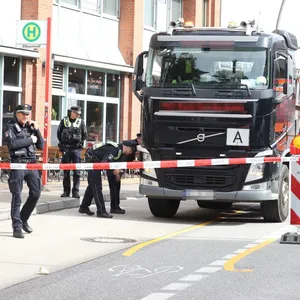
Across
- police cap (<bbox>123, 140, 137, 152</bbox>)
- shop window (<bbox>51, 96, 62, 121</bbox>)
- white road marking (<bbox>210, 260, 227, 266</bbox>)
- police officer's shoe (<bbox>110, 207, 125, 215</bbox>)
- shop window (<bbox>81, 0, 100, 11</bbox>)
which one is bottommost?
police officer's shoe (<bbox>110, 207, 125, 215</bbox>)

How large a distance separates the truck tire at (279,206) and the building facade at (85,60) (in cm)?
1081

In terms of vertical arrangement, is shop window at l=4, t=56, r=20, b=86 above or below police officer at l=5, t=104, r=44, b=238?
above

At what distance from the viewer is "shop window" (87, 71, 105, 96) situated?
Answer: 94.1ft

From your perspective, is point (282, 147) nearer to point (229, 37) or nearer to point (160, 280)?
point (229, 37)

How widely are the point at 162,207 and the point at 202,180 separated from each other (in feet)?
4.99

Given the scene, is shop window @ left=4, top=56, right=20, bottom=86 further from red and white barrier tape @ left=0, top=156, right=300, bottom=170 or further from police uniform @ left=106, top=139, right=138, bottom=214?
red and white barrier tape @ left=0, top=156, right=300, bottom=170

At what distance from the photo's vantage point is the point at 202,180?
48.4 ft

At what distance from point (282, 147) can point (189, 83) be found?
6.82ft

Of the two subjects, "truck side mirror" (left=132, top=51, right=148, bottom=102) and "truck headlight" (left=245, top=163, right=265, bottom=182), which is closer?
"truck headlight" (left=245, top=163, right=265, bottom=182)

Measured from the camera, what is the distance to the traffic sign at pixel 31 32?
2006cm

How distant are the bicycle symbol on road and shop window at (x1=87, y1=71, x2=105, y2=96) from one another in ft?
62.6

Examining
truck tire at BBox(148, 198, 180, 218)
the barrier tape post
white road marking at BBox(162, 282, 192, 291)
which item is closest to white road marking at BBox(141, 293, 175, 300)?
white road marking at BBox(162, 282, 192, 291)

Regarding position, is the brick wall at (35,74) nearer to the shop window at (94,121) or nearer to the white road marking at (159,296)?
the shop window at (94,121)

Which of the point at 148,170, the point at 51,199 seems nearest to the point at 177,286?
the point at 148,170
